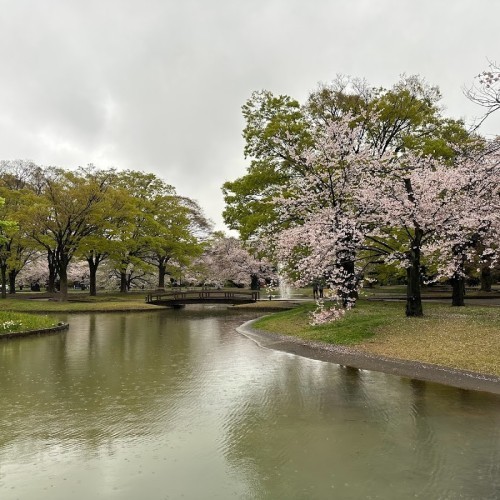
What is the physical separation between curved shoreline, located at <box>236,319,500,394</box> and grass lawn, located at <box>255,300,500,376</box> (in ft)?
1.17

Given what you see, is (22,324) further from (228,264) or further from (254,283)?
(254,283)

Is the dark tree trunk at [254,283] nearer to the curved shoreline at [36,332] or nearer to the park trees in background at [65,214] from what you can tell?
the park trees in background at [65,214]

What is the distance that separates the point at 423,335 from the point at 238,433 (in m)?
9.73

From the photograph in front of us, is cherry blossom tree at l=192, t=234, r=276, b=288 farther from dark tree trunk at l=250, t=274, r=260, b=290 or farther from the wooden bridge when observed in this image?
the wooden bridge

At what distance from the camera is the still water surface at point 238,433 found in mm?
5875

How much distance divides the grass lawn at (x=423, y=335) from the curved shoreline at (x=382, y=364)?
358 millimetres

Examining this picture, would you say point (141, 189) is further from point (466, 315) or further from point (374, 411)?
point (374, 411)

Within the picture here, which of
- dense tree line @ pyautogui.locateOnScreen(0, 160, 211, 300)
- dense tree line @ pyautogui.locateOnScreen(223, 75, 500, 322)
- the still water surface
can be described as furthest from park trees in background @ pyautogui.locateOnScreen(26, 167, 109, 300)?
the still water surface

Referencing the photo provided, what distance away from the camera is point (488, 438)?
294 inches

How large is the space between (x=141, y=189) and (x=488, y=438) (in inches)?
1913

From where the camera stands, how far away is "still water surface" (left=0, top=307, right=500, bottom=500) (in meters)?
5.88

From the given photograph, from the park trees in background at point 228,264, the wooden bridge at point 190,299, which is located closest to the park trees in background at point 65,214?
the wooden bridge at point 190,299

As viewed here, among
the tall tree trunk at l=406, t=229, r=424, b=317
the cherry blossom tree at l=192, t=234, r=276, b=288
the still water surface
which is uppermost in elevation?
the cherry blossom tree at l=192, t=234, r=276, b=288

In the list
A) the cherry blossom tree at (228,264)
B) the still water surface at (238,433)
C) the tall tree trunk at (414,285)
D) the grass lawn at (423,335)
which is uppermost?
the cherry blossom tree at (228,264)
